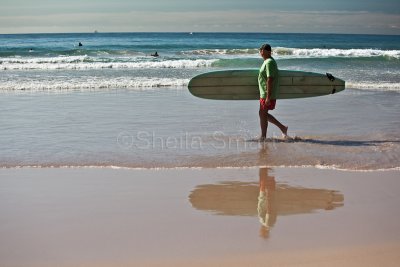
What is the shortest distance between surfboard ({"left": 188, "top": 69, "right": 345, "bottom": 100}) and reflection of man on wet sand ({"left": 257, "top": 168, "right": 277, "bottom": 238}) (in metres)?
3.06

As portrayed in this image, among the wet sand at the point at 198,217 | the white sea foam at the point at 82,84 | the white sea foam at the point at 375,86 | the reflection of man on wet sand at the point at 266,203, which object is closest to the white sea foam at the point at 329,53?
the white sea foam at the point at 375,86

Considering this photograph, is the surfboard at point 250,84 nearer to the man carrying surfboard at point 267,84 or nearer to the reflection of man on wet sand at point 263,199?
the man carrying surfboard at point 267,84

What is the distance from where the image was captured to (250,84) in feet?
27.9

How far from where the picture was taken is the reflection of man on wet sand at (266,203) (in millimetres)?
3988

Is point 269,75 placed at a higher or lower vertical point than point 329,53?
higher

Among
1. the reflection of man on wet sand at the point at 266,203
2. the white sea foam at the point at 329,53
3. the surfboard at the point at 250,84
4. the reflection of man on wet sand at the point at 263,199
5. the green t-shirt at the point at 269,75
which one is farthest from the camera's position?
the white sea foam at the point at 329,53

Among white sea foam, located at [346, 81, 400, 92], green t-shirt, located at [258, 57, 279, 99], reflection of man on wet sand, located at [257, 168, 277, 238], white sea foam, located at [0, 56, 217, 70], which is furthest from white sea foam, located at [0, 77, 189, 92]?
reflection of man on wet sand, located at [257, 168, 277, 238]

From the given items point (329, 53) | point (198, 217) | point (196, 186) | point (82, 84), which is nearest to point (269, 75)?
point (196, 186)

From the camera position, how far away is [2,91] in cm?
1394

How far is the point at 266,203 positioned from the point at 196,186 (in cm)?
85

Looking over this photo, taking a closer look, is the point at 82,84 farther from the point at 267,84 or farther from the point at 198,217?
the point at 198,217

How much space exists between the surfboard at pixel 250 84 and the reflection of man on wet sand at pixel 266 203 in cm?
306

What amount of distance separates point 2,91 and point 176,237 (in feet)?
37.9

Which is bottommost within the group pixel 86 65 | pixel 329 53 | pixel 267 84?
pixel 86 65
